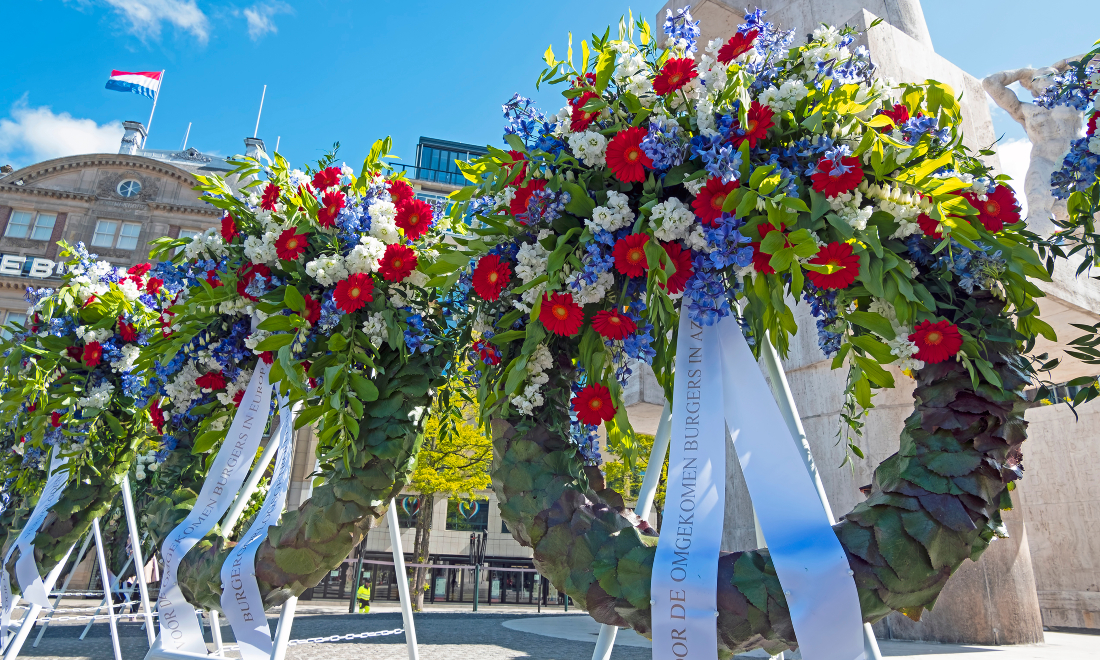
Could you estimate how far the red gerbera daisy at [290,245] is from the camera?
11.6ft

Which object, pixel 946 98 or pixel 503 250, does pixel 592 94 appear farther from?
pixel 946 98

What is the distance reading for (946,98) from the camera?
2172 millimetres

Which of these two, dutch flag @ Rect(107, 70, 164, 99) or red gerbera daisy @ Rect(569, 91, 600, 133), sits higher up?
dutch flag @ Rect(107, 70, 164, 99)

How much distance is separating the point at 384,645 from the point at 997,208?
30.4 ft

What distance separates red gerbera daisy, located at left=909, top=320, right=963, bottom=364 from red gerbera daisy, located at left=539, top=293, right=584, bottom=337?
→ 1.08m

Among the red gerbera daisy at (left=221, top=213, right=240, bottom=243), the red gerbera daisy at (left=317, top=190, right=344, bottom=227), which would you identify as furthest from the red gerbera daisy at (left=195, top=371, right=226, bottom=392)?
the red gerbera daisy at (left=317, top=190, right=344, bottom=227)

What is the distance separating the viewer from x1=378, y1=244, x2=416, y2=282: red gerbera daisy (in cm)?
344

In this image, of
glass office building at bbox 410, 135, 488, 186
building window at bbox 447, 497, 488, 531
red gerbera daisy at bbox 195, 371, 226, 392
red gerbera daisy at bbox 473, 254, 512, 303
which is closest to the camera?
red gerbera daisy at bbox 473, 254, 512, 303

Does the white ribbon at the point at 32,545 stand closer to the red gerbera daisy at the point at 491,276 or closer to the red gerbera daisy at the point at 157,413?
the red gerbera daisy at the point at 157,413

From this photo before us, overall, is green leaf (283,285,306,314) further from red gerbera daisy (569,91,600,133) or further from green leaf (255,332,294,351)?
red gerbera daisy (569,91,600,133)

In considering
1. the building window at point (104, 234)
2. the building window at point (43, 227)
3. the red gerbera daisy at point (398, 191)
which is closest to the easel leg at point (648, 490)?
the red gerbera daisy at point (398, 191)

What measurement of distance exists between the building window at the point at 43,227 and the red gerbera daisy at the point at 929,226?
122 feet

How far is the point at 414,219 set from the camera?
360 cm

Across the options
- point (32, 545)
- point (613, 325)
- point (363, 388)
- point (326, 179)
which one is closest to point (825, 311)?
point (613, 325)
